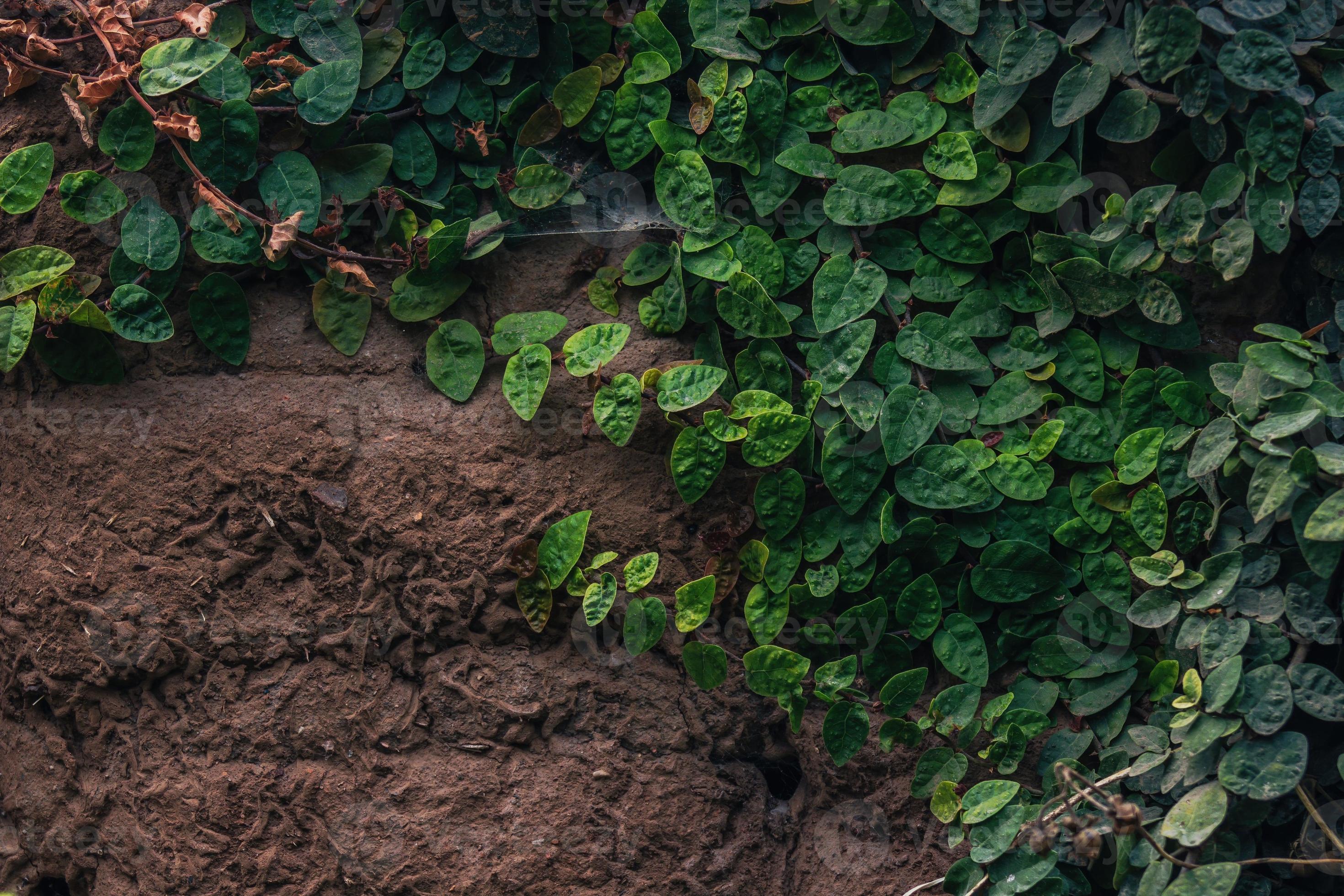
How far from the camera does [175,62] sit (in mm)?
1766

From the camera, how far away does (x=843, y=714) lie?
5.74 ft

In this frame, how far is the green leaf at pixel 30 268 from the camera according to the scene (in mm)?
1787

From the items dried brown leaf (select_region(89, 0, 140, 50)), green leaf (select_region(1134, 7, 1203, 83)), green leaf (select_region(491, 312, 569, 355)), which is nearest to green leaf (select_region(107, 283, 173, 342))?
dried brown leaf (select_region(89, 0, 140, 50))

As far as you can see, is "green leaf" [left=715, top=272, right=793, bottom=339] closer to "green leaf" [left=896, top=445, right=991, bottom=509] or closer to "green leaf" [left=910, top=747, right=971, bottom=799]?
"green leaf" [left=896, top=445, right=991, bottom=509]

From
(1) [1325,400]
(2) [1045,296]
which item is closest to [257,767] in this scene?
(2) [1045,296]

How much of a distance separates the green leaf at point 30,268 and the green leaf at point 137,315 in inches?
4.0

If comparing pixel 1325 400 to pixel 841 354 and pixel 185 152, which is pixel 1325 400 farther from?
pixel 185 152

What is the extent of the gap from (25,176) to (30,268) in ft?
0.55

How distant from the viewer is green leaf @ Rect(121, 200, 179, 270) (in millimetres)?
1808

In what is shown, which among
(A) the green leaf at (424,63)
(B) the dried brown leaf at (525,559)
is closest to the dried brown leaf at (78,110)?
(A) the green leaf at (424,63)

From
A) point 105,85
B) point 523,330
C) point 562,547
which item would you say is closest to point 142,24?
point 105,85

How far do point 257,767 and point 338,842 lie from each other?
201 millimetres

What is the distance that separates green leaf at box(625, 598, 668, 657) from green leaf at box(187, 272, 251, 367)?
2.88ft

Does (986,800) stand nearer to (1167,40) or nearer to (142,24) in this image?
(1167,40)
